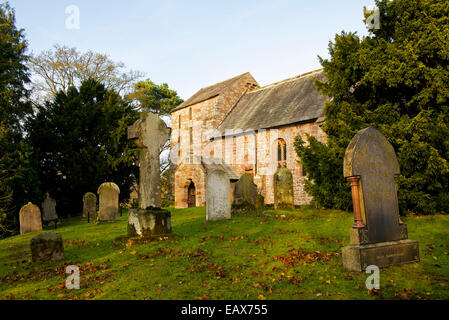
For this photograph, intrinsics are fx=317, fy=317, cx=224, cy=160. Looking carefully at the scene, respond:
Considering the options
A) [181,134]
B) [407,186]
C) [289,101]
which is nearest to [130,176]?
[181,134]

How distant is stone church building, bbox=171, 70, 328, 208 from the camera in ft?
65.6

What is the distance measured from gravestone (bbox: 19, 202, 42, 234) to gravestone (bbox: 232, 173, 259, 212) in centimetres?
836

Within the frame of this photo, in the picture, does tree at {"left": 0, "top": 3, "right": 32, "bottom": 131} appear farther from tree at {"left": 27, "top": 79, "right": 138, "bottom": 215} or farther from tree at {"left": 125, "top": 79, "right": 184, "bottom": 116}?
tree at {"left": 125, "top": 79, "right": 184, "bottom": 116}

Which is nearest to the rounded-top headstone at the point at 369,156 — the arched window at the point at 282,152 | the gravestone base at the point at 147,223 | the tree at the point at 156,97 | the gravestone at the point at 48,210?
the gravestone base at the point at 147,223

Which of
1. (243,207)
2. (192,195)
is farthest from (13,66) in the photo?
(243,207)

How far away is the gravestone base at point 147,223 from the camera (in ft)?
25.5

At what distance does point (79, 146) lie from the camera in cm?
2041

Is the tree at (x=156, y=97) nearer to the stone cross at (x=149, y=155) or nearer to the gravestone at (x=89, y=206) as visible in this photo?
the gravestone at (x=89, y=206)

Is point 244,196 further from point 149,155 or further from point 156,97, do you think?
point 156,97

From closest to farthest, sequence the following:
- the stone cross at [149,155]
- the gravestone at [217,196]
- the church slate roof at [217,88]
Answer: the stone cross at [149,155] → the gravestone at [217,196] → the church slate roof at [217,88]

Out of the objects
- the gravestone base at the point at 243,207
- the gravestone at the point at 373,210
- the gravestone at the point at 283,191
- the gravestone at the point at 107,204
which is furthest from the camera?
the gravestone at the point at 107,204

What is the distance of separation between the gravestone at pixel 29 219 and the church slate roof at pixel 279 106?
46.4 feet

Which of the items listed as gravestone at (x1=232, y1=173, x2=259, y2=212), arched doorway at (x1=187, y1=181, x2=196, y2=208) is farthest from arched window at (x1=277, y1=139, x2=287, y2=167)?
arched doorway at (x1=187, y1=181, x2=196, y2=208)

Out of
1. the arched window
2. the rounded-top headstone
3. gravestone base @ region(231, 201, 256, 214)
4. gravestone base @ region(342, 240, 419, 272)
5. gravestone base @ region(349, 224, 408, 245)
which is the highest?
the arched window
